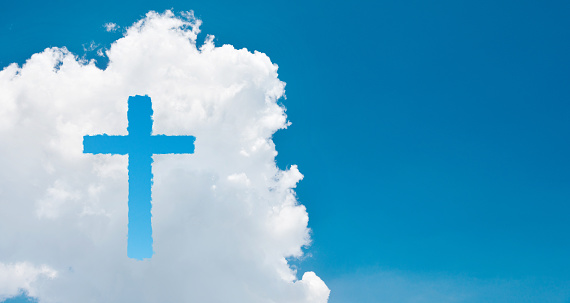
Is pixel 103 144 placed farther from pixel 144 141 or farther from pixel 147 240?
pixel 147 240

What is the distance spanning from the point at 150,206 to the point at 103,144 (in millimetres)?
4469

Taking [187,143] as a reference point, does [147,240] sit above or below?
below

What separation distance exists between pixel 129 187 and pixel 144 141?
108 inches

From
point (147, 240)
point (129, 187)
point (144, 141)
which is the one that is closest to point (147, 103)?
point (144, 141)

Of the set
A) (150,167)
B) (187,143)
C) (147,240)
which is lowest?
(147,240)

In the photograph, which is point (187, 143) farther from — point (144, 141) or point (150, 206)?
point (150, 206)

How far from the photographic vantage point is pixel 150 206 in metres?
25.8

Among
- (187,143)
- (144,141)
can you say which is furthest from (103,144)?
(187,143)

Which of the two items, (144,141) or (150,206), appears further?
(144,141)

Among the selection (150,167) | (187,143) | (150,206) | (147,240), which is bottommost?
(147,240)

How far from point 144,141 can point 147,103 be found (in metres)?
1.96

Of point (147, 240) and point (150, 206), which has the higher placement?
point (150, 206)

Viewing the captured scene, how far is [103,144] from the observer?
27.5 meters

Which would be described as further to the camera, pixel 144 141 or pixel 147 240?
pixel 144 141
